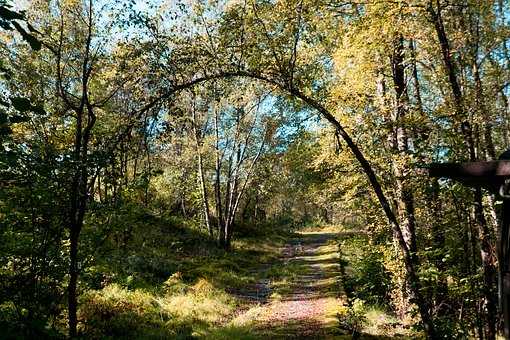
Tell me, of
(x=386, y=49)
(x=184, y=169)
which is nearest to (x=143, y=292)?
(x=386, y=49)

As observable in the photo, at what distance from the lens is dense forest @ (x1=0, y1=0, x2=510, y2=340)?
Answer: 23.2 ft

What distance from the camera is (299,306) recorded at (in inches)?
545

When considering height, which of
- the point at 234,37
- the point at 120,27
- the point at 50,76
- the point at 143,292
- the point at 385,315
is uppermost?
the point at 50,76

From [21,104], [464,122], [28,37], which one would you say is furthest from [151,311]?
[28,37]

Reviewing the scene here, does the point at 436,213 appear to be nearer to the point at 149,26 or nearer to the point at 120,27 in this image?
the point at 149,26

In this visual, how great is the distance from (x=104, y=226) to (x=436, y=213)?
23.0 feet

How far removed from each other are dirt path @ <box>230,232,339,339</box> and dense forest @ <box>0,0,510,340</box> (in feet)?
0.29

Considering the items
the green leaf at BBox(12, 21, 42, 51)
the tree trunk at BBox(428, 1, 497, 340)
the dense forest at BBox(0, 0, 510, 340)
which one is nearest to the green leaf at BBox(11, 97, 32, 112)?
the dense forest at BBox(0, 0, 510, 340)

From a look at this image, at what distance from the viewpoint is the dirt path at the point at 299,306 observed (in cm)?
1087

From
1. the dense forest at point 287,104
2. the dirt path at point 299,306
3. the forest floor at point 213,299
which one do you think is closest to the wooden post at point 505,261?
the dense forest at point 287,104

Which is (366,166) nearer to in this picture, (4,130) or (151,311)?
(4,130)

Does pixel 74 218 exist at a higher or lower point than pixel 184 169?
lower

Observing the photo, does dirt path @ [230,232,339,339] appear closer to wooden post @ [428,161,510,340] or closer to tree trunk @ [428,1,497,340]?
tree trunk @ [428,1,497,340]

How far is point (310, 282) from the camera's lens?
59.9 ft
